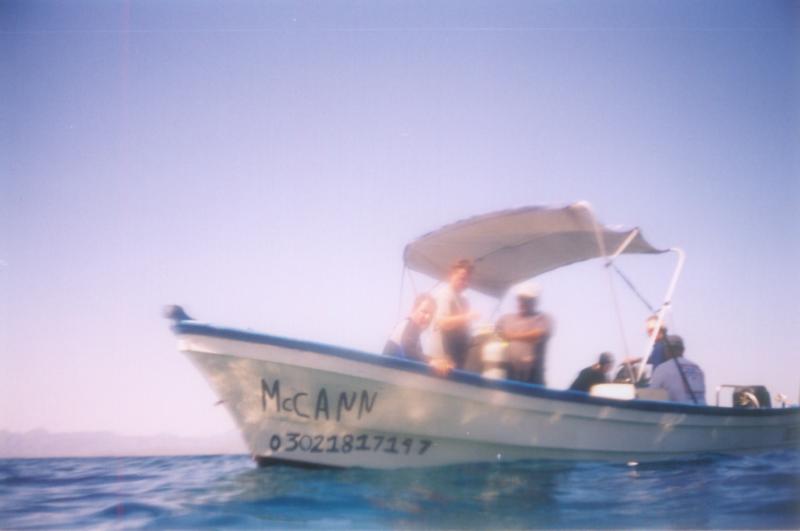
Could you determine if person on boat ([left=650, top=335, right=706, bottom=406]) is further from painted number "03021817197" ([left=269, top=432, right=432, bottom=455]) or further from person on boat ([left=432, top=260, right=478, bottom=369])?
painted number "03021817197" ([left=269, top=432, right=432, bottom=455])

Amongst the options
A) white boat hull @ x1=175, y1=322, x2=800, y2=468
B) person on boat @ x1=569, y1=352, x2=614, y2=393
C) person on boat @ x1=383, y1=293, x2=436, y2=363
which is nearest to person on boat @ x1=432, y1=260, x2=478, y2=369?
person on boat @ x1=383, y1=293, x2=436, y2=363

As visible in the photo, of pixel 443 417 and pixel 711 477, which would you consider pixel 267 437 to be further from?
pixel 711 477

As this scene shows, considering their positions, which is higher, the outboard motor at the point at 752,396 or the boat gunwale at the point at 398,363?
the boat gunwale at the point at 398,363

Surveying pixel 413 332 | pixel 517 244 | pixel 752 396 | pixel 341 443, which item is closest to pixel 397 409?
pixel 341 443

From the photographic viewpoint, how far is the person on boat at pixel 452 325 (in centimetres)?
618

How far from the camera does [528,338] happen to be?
629cm

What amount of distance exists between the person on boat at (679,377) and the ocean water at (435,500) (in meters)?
1.55

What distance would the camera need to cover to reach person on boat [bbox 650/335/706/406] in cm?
755

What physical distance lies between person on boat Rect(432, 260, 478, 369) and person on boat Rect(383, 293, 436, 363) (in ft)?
0.43

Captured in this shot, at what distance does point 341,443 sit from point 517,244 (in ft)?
12.4

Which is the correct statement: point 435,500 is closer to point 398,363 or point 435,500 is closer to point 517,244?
point 398,363

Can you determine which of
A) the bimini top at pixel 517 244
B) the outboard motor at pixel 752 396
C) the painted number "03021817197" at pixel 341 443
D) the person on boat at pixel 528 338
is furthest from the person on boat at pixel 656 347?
the painted number "03021817197" at pixel 341 443

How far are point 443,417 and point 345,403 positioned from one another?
37.5 inches

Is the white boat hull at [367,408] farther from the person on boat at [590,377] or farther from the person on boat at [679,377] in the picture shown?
the person on boat at [679,377]
